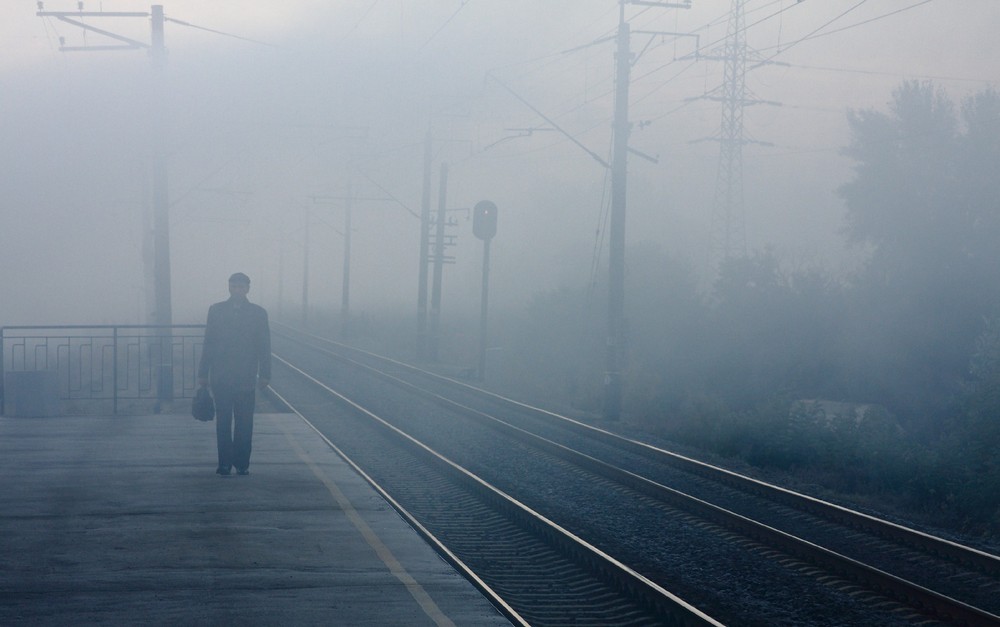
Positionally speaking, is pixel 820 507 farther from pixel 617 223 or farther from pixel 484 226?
pixel 484 226

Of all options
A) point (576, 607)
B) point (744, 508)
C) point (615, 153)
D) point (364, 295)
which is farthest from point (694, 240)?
point (576, 607)

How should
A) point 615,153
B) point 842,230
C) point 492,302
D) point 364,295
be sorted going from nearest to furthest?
point 615,153, point 842,230, point 492,302, point 364,295

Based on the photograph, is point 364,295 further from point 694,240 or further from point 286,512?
point 286,512

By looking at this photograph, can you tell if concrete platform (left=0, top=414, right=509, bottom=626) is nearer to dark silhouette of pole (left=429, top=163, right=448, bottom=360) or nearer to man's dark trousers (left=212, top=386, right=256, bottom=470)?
man's dark trousers (left=212, top=386, right=256, bottom=470)

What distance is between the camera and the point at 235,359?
11492mm

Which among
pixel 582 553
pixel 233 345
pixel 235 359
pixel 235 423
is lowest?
pixel 582 553

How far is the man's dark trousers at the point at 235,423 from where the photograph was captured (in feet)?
37.5

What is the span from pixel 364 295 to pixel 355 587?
10177 centimetres

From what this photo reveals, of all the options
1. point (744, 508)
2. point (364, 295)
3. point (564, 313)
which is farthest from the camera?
point (364, 295)

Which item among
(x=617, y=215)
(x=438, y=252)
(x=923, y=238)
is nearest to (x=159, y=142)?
(x=617, y=215)

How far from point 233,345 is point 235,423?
817 millimetres

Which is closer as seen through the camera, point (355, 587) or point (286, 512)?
point (355, 587)

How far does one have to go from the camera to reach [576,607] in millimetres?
7977

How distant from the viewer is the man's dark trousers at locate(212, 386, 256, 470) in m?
11.4
